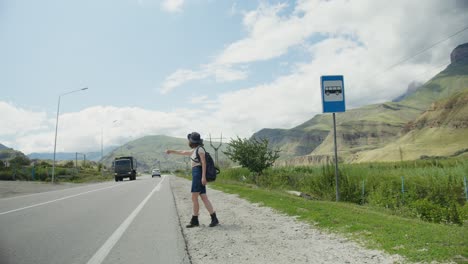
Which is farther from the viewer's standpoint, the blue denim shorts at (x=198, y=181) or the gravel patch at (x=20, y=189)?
the gravel patch at (x=20, y=189)

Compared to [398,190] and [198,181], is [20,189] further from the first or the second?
[398,190]

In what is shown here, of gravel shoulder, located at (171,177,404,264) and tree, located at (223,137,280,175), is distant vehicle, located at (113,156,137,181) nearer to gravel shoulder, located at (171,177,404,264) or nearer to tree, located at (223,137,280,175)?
tree, located at (223,137,280,175)

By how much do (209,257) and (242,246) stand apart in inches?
30.0

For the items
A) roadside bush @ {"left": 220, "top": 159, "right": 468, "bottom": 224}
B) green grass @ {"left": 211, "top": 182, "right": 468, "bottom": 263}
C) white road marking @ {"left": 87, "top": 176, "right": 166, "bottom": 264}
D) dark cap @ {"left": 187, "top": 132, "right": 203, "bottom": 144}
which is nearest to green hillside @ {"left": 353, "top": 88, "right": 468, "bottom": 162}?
roadside bush @ {"left": 220, "top": 159, "right": 468, "bottom": 224}

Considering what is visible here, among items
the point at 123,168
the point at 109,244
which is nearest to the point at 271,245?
the point at 109,244

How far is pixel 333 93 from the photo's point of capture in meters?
13.0

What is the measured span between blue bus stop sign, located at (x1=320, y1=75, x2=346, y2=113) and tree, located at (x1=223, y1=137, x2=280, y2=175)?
18.6 m

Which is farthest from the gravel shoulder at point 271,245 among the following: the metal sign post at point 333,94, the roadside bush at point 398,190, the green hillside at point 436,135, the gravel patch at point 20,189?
the green hillside at point 436,135

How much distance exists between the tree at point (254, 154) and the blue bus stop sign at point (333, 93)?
18602 millimetres

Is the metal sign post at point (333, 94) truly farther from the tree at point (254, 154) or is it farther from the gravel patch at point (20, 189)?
the tree at point (254, 154)

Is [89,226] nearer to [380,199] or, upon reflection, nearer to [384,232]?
[384,232]

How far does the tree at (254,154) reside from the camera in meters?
31.4

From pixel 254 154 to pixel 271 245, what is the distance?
25.3 m

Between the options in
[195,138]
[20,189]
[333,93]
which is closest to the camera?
[195,138]
